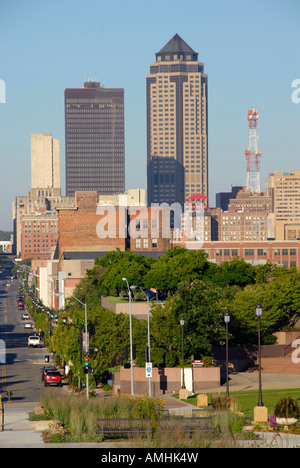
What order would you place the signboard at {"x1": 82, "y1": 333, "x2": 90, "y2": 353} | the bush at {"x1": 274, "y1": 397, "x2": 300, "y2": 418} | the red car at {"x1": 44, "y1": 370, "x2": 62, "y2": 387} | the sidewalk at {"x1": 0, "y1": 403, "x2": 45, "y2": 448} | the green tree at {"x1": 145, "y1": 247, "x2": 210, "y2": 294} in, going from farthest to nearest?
the green tree at {"x1": 145, "y1": 247, "x2": 210, "y2": 294} < the red car at {"x1": 44, "y1": 370, "x2": 62, "y2": 387} < the signboard at {"x1": 82, "y1": 333, "x2": 90, "y2": 353} < the bush at {"x1": 274, "y1": 397, "x2": 300, "y2": 418} < the sidewalk at {"x1": 0, "y1": 403, "x2": 45, "y2": 448}

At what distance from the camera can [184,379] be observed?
6088cm

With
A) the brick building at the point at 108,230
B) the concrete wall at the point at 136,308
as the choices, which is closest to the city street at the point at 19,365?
the concrete wall at the point at 136,308

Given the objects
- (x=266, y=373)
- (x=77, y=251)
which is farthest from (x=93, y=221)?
(x=266, y=373)

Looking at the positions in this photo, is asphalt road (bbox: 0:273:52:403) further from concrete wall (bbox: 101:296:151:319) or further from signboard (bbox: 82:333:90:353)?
concrete wall (bbox: 101:296:151:319)

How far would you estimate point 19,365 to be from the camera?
88062 millimetres

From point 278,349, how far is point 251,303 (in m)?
5.19

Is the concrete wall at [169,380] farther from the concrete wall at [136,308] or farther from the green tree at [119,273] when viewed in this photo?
the green tree at [119,273]

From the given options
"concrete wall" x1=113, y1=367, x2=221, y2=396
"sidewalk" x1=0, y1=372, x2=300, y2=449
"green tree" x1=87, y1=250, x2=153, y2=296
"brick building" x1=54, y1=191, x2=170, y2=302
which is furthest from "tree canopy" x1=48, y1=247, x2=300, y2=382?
"brick building" x1=54, y1=191, x2=170, y2=302

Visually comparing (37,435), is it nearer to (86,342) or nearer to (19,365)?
(86,342)

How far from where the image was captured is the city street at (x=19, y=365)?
65500 mm

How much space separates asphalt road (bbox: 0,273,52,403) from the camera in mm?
65375

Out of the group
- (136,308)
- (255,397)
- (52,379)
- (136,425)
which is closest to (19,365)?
(136,308)

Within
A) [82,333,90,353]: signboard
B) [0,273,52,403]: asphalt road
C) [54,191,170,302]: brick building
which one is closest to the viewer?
[82,333,90,353]: signboard

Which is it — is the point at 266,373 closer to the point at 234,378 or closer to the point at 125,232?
the point at 234,378
